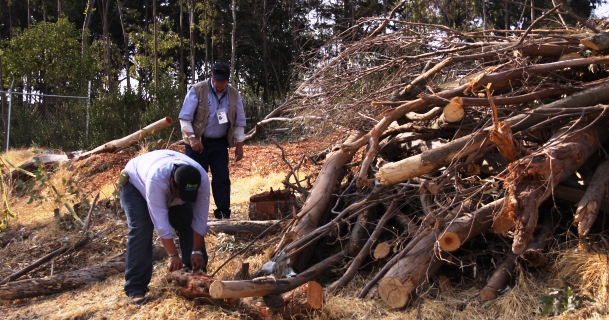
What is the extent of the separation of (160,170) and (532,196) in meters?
2.49

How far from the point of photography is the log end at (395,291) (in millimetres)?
4078

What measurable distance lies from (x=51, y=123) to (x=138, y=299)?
12.1m

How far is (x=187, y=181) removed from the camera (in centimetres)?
418

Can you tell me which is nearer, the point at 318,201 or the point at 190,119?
the point at 318,201

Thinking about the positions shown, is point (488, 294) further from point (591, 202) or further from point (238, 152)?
point (238, 152)

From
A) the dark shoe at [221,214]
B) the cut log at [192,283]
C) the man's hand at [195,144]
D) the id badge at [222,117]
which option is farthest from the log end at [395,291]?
the id badge at [222,117]

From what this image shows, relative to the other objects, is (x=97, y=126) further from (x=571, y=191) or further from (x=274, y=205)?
(x=571, y=191)

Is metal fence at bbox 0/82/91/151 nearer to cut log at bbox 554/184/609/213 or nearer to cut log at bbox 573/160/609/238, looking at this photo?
cut log at bbox 554/184/609/213

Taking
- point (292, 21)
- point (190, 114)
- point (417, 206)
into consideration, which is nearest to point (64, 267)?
point (190, 114)

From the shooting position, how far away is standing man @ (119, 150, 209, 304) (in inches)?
169

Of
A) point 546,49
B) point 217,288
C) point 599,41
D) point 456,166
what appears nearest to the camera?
point 217,288

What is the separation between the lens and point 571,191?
14.5 ft

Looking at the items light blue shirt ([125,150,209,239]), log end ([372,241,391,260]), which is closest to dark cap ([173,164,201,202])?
light blue shirt ([125,150,209,239])

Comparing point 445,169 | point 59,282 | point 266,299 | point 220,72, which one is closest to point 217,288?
point 266,299
